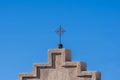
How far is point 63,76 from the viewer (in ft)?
177

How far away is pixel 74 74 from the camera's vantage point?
5366cm

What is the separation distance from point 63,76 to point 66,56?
4.38ft

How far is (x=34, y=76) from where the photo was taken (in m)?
54.8

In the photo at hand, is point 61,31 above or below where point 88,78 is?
above

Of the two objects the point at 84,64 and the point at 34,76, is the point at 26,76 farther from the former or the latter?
the point at 84,64

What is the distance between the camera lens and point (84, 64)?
54031 millimetres

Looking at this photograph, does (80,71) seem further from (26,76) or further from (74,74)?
(26,76)

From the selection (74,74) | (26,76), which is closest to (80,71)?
(74,74)

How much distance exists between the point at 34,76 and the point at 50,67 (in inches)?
49.5

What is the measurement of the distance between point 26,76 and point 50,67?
180cm

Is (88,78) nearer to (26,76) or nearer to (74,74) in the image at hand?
(74,74)

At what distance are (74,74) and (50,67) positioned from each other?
1844 mm

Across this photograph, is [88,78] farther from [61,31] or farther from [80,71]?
[61,31]

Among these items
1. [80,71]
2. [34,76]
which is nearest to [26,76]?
[34,76]
